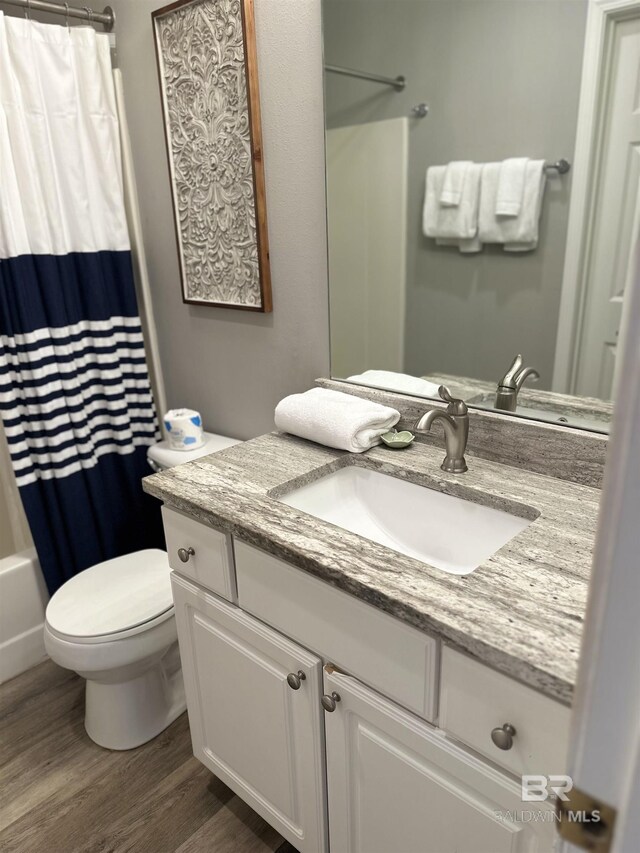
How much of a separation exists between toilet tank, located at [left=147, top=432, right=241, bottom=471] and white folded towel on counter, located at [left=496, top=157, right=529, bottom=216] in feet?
3.55

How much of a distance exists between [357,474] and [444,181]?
2.24 feet

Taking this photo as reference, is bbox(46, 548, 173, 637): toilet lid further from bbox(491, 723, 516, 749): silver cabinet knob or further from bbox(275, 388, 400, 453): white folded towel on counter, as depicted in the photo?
bbox(491, 723, 516, 749): silver cabinet knob

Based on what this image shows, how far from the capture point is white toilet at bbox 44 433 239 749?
5.42ft

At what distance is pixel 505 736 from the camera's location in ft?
2.82

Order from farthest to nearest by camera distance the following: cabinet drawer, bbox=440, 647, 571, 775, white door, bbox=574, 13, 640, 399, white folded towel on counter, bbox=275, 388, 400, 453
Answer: white folded towel on counter, bbox=275, 388, 400, 453 < white door, bbox=574, 13, 640, 399 < cabinet drawer, bbox=440, 647, 571, 775

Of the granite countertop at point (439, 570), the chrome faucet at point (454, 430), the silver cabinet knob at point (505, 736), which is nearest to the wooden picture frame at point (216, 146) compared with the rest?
the granite countertop at point (439, 570)

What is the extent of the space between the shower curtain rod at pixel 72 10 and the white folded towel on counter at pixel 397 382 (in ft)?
4.44

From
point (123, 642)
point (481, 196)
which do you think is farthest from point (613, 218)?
point (123, 642)

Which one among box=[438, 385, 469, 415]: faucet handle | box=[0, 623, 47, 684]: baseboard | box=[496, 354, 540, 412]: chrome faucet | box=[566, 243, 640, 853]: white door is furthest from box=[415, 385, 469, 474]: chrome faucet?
box=[0, 623, 47, 684]: baseboard

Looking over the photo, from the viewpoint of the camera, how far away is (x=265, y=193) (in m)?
1.69

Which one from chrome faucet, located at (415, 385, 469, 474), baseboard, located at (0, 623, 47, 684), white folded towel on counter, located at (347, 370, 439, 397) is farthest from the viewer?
baseboard, located at (0, 623, 47, 684)

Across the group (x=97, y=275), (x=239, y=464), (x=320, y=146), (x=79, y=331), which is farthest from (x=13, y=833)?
(x=320, y=146)

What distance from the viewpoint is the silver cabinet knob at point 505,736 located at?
2.82 feet

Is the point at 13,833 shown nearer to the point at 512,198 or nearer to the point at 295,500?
the point at 295,500
